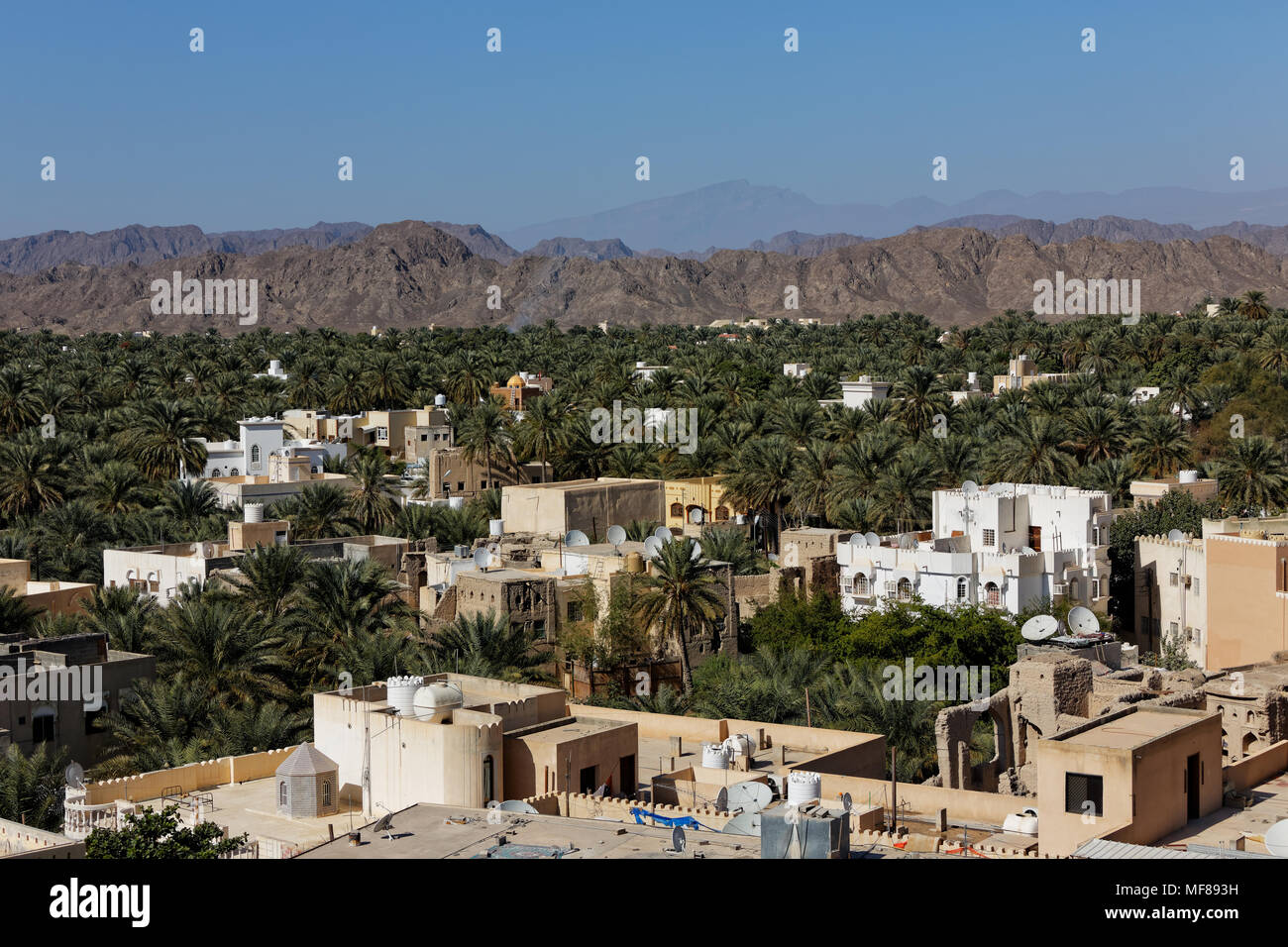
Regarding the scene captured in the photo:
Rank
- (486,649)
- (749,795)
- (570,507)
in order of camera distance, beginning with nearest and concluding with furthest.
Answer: (749,795) < (486,649) < (570,507)

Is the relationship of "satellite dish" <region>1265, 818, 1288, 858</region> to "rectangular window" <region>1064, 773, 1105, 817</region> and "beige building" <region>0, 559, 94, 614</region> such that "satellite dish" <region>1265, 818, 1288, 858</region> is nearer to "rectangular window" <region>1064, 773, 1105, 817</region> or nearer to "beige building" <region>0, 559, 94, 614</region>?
"rectangular window" <region>1064, 773, 1105, 817</region>

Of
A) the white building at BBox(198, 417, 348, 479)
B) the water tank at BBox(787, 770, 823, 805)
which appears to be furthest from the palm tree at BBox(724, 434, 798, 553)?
the water tank at BBox(787, 770, 823, 805)

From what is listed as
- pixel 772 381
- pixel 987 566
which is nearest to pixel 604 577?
pixel 987 566

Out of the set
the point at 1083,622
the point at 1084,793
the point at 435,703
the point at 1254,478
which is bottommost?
the point at 1083,622

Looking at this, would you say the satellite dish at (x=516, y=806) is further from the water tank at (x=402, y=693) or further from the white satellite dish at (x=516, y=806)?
the water tank at (x=402, y=693)

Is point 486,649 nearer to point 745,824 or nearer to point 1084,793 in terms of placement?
point 745,824

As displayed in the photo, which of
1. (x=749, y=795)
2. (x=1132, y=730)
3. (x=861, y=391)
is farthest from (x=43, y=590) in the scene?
A: (x=861, y=391)

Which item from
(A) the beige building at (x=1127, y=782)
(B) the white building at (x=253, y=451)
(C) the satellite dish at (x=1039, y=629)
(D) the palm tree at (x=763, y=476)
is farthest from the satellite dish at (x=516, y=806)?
(B) the white building at (x=253, y=451)

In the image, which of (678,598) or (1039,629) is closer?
(1039,629)
